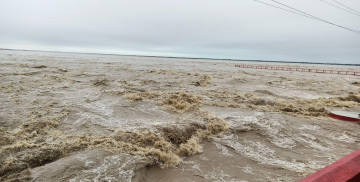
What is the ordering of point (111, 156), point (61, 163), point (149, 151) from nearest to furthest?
point (61, 163) → point (111, 156) → point (149, 151)

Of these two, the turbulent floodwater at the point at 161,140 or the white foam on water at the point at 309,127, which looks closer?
the turbulent floodwater at the point at 161,140

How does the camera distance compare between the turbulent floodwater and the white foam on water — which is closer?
the turbulent floodwater

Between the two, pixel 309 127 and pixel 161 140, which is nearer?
pixel 161 140

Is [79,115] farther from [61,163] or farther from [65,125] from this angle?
[61,163]

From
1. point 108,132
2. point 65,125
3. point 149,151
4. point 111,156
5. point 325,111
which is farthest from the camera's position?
point 325,111

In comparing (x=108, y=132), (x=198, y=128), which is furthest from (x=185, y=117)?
(x=108, y=132)

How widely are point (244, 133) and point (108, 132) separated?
3677 mm

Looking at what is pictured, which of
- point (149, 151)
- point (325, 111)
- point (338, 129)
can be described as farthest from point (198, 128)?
point (325, 111)

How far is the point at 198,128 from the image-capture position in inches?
257

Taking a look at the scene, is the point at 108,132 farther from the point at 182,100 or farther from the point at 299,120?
the point at 299,120

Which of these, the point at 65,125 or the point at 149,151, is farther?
the point at 65,125

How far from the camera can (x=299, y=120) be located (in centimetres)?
803

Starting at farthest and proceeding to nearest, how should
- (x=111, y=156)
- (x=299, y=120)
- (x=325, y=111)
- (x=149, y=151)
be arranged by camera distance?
1. (x=325, y=111)
2. (x=299, y=120)
3. (x=149, y=151)
4. (x=111, y=156)

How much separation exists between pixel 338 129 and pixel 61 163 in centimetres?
788
